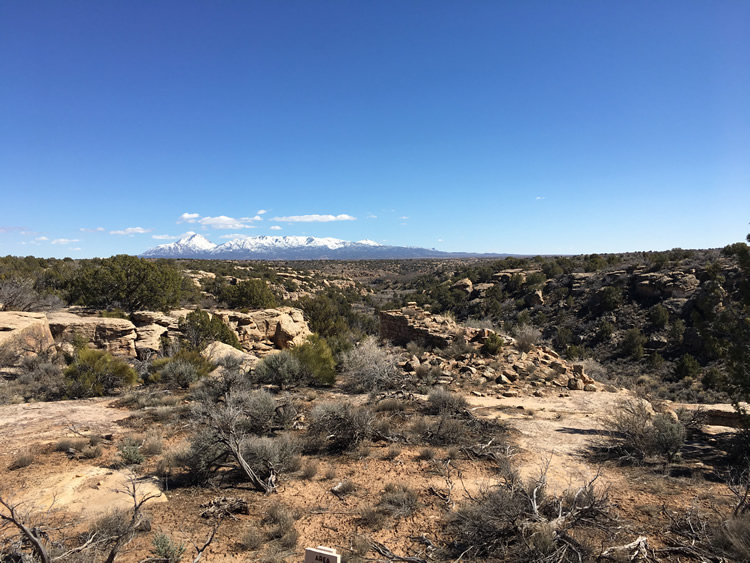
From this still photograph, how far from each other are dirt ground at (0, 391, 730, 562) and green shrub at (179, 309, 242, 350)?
670 cm

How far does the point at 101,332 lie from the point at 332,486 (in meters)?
13.7

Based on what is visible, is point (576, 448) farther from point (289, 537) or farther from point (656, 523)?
point (289, 537)

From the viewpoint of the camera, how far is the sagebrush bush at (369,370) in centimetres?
1203

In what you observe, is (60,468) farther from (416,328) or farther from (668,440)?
(416,328)

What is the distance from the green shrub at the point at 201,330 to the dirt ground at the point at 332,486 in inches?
264

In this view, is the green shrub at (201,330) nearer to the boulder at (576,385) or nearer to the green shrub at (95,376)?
the green shrub at (95,376)

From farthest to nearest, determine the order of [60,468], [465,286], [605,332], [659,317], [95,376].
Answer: [465,286] < [605,332] < [659,317] < [95,376] < [60,468]

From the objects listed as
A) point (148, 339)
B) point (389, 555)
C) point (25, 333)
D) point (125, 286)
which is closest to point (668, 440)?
point (389, 555)

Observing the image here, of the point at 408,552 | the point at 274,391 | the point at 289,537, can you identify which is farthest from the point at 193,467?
the point at 274,391

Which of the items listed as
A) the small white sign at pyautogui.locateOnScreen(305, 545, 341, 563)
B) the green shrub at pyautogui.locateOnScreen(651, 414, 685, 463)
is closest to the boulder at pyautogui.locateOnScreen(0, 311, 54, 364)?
the small white sign at pyautogui.locateOnScreen(305, 545, 341, 563)

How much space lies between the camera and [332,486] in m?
6.07

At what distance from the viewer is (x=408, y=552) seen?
441cm

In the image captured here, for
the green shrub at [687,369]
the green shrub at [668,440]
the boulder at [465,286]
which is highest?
the boulder at [465,286]

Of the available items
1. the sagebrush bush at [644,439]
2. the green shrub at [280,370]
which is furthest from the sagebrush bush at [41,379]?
the sagebrush bush at [644,439]
